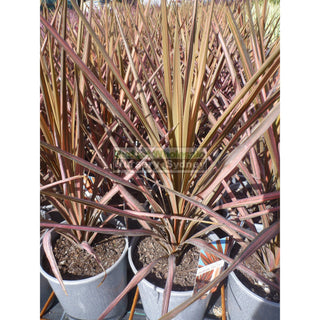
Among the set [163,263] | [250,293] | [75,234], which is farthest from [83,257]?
[250,293]

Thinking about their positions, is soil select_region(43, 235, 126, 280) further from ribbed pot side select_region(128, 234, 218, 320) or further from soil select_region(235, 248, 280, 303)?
soil select_region(235, 248, 280, 303)

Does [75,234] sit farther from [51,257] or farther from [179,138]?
[179,138]

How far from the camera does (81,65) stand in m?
0.33

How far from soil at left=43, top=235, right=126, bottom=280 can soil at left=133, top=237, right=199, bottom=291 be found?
0.18ft

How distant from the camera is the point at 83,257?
0.58 meters

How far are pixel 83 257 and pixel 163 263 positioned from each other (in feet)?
0.66


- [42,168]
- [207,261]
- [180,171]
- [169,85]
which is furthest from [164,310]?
[42,168]

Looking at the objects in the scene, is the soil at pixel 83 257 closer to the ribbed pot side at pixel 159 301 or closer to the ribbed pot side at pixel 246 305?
the ribbed pot side at pixel 159 301

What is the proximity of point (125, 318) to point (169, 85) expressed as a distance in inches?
25.0

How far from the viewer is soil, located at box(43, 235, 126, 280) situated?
0.56 meters

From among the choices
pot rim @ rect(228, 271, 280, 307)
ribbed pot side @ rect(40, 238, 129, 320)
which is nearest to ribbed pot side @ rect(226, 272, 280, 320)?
pot rim @ rect(228, 271, 280, 307)

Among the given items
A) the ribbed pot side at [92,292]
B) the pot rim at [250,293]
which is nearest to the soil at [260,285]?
the pot rim at [250,293]

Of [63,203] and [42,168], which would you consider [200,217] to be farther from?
[42,168]

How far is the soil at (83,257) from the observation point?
1.82ft
